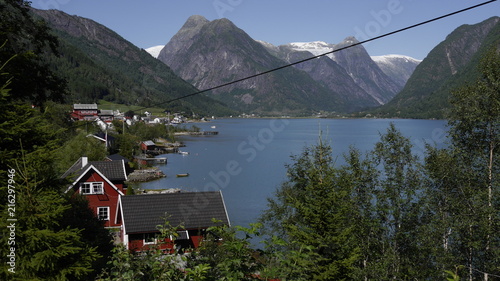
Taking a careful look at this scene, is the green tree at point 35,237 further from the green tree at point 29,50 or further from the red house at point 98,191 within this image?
the red house at point 98,191

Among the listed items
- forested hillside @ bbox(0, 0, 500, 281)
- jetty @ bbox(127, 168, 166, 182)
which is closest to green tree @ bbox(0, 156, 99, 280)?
forested hillside @ bbox(0, 0, 500, 281)

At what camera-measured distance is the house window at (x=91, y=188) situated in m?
30.2

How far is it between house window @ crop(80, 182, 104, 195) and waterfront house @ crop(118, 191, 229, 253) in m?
6.42

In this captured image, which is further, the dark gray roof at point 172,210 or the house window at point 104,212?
the house window at point 104,212

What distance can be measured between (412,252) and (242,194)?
115 feet

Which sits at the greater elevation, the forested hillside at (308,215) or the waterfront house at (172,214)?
the forested hillside at (308,215)

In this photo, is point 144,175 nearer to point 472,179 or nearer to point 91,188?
point 91,188

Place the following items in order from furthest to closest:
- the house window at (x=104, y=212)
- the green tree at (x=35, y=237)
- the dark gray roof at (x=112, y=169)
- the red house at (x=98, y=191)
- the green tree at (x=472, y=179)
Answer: the dark gray roof at (x=112, y=169) < the house window at (x=104, y=212) < the red house at (x=98, y=191) < the green tree at (x=472, y=179) < the green tree at (x=35, y=237)

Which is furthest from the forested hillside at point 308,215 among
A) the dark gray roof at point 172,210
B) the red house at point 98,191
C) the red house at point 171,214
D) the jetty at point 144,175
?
the jetty at point 144,175

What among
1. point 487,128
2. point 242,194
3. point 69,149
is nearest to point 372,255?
point 487,128

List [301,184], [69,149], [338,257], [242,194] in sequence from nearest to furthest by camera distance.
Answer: [338,257] < [301,184] < [69,149] < [242,194]

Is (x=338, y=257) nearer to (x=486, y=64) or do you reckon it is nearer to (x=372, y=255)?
(x=372, y=255)

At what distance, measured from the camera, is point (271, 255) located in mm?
4754

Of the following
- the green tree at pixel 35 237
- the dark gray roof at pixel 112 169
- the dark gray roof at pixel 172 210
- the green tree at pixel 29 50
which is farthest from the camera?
the dark gray roof at pixel 112 169
